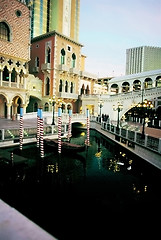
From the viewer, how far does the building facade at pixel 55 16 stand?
1863 inches

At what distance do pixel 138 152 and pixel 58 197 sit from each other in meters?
7.82

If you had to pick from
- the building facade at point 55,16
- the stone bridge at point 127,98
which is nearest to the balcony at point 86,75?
the stone bridge at point 127,98

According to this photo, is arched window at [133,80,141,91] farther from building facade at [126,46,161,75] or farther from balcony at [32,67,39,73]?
building facade at [126,46,161,75]

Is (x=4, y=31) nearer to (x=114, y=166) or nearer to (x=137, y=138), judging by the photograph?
(x=137, y=138)

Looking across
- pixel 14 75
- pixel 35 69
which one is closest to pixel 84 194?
pixel 14 75

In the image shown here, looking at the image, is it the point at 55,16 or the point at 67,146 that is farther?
the point at 55,16

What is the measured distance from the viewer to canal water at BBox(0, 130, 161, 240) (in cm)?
612

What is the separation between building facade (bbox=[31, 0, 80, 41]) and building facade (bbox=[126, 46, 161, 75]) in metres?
116

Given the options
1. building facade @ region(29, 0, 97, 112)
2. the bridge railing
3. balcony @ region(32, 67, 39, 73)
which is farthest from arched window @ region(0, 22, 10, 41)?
the bridge railing

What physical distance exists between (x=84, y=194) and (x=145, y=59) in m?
162

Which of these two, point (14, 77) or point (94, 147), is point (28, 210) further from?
point (14, 77)

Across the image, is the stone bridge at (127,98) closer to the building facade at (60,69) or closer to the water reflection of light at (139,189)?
the building facade at (60,69)

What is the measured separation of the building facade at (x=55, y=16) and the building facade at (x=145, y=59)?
379 feet

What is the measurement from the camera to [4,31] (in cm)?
2167
